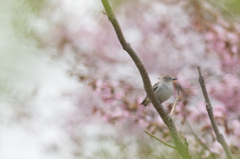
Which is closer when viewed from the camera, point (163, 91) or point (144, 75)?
point (144, 75)

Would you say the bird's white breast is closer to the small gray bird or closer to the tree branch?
the small gray bird

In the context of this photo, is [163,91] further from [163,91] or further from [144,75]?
[144,75]

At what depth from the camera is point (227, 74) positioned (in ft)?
19.6

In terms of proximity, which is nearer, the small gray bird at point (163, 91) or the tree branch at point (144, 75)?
the tree branch at point (144, 75)

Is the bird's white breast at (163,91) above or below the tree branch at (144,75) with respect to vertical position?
above

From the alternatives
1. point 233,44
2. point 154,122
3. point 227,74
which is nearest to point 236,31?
point 233,44

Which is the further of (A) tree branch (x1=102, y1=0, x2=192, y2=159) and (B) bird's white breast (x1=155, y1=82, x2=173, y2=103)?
(B) bird's white breast (x1=155, y1=82, x2=173, y2=103)

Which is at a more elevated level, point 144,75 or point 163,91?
point 163,91

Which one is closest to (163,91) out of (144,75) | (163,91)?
(163,91)

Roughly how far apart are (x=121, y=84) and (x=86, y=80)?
1.00 m

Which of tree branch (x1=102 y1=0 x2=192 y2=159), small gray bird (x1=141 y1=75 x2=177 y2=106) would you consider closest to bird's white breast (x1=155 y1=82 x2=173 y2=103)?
small gray bird (x1=141 y1=75 x2=177 y2=106)

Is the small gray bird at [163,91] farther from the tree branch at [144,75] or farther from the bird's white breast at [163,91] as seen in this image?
the tree branch at [144,75]

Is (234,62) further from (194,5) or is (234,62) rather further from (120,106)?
(120,106)

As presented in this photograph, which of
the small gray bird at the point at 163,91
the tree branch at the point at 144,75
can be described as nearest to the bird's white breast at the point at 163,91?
the small gray bird at the point at 163,91
